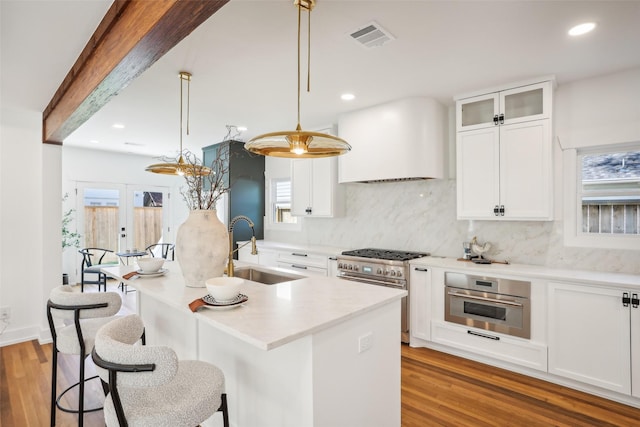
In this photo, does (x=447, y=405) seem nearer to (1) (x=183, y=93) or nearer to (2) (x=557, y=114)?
(2) (x=557, y=114)

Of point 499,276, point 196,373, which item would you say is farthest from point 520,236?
point 196,373

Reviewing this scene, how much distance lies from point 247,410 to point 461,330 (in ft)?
7.10

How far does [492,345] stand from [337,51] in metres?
2.82

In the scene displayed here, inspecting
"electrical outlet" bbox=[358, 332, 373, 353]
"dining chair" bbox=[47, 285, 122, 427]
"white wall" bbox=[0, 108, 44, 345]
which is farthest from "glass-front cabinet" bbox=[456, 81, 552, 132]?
"white wall" bbox=[0, 108, 44, 345]

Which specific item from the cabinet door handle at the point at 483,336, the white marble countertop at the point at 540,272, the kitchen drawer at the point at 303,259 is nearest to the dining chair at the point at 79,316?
the kitchen drawer at the point at 303,259

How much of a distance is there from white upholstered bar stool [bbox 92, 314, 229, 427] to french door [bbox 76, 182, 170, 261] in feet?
19.6

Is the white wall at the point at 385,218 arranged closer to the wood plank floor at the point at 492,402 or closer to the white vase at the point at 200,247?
the wood plank floor at the point at 492,402

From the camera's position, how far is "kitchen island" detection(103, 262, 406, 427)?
1455 mm

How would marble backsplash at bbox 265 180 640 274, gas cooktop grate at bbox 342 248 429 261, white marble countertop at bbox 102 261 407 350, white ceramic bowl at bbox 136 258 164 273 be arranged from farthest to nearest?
gas cooktop grate at bbox 342 248 429 261 → marble backsplash at bbox 265 180 640 274 → white ceramic bowl at bbox 136 258 164 273 → white marble countertop at bbox 102 261 407 350

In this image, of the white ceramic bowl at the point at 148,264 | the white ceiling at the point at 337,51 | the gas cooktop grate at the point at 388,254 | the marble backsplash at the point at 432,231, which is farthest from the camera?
the gas cooktop grate at the point at 388,254

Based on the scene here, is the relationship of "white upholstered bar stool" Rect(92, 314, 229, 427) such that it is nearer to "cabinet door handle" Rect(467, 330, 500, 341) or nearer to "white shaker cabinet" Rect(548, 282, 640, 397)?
"cabinet door handle" Rect(467, 330, 500, 341)

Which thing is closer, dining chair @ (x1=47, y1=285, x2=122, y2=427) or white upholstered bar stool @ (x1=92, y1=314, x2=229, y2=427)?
white upholstered bar stool @ (x1=92, y1=314, x2=229, y2=427)

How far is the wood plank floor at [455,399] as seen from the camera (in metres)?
2.29

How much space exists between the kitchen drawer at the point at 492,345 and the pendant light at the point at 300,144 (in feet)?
7.33
